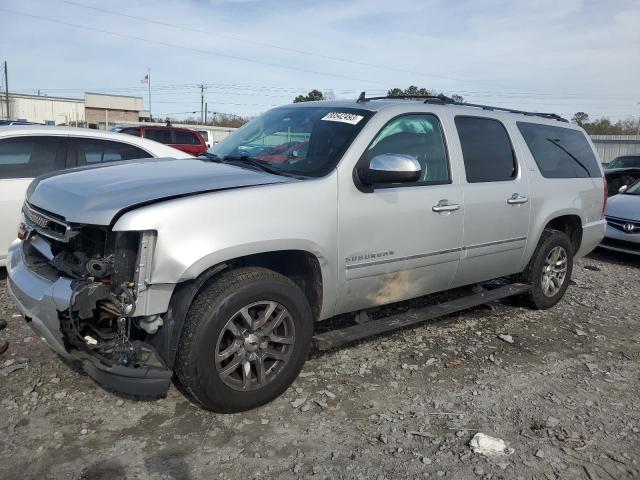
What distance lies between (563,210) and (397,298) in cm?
232

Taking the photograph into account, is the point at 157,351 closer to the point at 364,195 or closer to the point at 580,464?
the point at 364,195

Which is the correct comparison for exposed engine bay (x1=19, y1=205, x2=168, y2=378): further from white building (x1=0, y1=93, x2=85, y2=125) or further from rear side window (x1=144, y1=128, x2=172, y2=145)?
white building (x1=0, y1=93, x2=85, y2=125)

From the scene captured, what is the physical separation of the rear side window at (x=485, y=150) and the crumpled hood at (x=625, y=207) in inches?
171

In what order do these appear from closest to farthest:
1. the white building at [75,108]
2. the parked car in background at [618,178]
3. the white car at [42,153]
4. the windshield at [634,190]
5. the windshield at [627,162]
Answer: the white car at [42,153], the windshield at [634,190], the parked car in background at [618,178], the windshield at [627,162], the white building at [75,108]

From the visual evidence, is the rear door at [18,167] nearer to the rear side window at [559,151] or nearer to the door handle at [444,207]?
the door handle at [444,207]

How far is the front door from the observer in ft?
11.7

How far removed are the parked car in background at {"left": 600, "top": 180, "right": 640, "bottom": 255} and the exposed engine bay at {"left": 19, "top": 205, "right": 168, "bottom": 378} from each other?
7385 mm

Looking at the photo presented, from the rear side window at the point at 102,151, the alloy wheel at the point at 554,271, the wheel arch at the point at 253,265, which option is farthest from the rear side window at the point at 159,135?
the wheel arch at the point at 253,265

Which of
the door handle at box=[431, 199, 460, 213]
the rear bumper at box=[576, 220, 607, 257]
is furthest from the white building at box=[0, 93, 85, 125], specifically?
the door handle at box=[431, 199, 460, 213]

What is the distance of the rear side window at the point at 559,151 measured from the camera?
517 centimetres

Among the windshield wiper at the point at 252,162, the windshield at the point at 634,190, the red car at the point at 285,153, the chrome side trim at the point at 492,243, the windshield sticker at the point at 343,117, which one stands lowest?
the chrome side trim at the point at 492,243

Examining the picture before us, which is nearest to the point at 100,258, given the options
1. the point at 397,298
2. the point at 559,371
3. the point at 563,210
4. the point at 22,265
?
the point at 22,265

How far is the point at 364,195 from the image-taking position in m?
3.59

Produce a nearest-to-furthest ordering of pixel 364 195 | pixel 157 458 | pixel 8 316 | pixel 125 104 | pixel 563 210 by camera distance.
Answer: pixel 157 458, pixel 364 195, pixel 8 316, pixel 563 210, pixel 125 104
